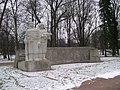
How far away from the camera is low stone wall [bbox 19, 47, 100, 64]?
20431 mm

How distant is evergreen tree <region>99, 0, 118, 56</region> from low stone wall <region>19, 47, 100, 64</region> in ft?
46.9

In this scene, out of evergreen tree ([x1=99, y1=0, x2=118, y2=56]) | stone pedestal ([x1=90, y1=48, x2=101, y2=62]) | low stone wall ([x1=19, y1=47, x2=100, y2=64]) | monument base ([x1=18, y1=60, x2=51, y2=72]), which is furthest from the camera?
evergreen tree ([x1=99, y1=0, x2=118, y2=56])

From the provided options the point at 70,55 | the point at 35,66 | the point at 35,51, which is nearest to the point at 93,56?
the point at 70,55

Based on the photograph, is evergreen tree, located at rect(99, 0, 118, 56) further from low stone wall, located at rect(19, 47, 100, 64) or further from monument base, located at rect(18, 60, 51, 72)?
monument base, located at rect(18, 60, 51, 72)

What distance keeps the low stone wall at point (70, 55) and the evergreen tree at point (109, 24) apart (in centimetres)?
1429

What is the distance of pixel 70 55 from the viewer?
21812 millimetres

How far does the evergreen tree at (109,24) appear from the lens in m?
36.6

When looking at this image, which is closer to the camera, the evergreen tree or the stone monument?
the stone monument

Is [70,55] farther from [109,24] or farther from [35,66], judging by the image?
[109,24]

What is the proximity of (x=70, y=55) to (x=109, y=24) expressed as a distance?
17506 mm

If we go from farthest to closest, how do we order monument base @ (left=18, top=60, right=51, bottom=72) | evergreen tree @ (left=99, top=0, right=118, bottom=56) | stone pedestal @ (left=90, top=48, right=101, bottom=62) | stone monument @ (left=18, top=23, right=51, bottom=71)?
evergreen tree @ (left=99, top=0, right=118, bottom=56) → stone pedestal @ (left=90, top=48, right=101, bottom=62) → stone monument @ (left=18, top=23, right=51, bottom=71) → monument base @ (left=18, top=60, right=51, bottom=72)

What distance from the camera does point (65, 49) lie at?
21438 mm

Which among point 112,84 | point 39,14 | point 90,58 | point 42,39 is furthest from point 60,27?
point 112,84

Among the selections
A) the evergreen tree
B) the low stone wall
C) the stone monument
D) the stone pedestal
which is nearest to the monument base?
the stone monument
